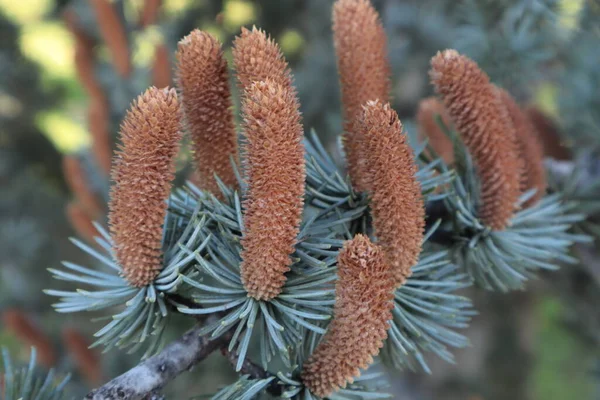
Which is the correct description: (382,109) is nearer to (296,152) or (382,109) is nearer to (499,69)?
(296,152)

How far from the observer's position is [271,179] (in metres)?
0.46

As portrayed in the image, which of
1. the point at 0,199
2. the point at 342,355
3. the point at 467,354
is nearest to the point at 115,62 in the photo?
the point at 0,199

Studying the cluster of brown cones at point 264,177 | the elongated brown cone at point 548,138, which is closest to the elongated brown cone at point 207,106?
the cluster of brown cones at point 264,177

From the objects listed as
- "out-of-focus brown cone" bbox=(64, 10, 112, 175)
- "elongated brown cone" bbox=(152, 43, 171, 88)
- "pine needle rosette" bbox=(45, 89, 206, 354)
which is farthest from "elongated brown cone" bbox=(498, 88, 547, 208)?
"out-of-focus brown cone" bbox=(64, 10, 112, 175)

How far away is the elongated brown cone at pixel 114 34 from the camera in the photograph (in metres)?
1.32

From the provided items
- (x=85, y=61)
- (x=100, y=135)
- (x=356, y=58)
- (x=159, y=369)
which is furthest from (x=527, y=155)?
(x=85, y=61)

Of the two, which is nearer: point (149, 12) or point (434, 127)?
point (434, 127)

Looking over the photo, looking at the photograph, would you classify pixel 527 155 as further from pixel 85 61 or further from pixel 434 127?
pixel 85 61

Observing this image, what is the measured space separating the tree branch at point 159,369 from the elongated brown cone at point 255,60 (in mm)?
220

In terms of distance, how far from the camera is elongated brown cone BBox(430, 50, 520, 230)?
60 centimetres

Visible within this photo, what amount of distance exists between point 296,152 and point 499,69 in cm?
62

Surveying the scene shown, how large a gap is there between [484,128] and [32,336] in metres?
1.16

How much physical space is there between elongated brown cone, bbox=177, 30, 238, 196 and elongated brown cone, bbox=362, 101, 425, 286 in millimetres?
133

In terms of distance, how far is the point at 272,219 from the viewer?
463 mm
